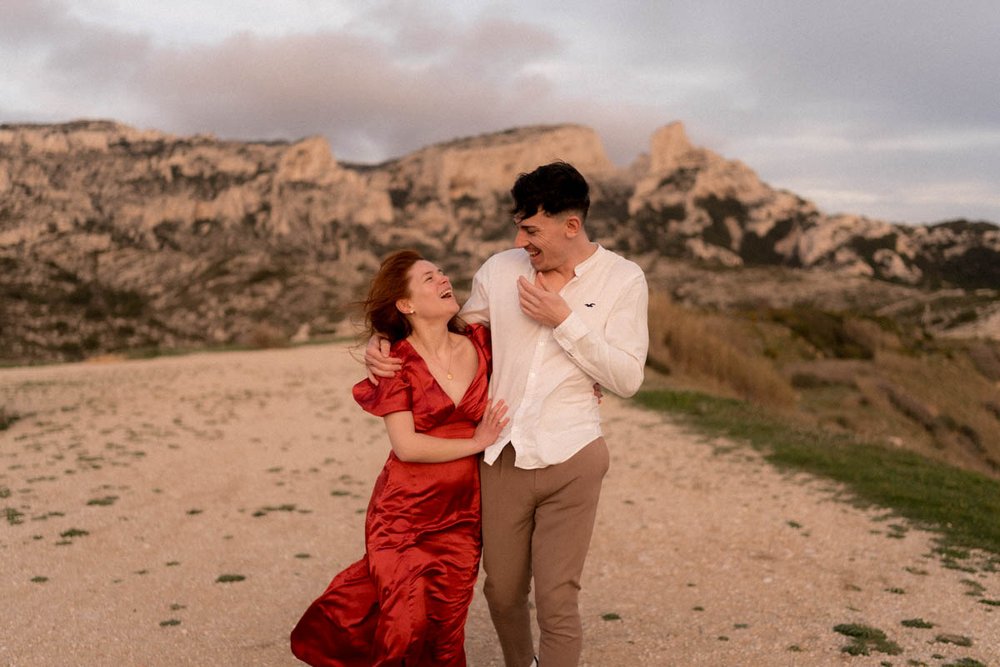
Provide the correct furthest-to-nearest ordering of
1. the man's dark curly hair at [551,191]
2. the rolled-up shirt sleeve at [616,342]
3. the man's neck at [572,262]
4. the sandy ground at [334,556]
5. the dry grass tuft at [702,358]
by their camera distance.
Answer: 1. the dry grass tuft at [702,358]
2. the sandy ground at [334,556]
3. the man's neck at [572,262]
4. the man's dark curly hair at [551,191]
5. the rolled-up shirt sleeve at [616,342]

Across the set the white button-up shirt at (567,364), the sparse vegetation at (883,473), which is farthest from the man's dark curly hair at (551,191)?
the sparse vegetation at (883,473)

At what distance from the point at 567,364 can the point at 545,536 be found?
0.71m

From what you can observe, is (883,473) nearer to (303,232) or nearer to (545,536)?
(545,536)

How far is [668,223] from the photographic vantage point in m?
121

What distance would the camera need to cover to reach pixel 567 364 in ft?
10.8

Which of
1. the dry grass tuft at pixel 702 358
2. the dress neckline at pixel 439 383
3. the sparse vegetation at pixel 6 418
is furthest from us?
the dry grass tuft at pixel 702 358

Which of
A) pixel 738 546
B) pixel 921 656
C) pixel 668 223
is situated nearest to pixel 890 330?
pixel 738 546

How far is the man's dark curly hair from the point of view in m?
3.16

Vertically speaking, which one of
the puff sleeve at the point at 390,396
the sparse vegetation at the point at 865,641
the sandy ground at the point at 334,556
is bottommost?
the sandy ground at the point at 334,556

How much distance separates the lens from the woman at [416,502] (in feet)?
10.9

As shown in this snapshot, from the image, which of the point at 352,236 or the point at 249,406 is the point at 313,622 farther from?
the point at 352,236

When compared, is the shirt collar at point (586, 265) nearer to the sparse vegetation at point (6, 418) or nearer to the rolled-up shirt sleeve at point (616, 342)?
the rolled-up shirt sleeve at point (616, 342)

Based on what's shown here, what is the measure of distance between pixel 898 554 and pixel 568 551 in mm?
5032

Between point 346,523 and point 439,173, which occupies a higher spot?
point 439,173
